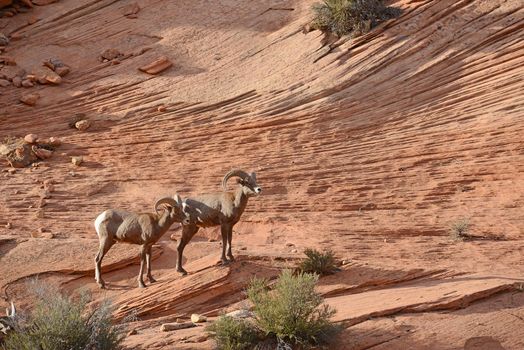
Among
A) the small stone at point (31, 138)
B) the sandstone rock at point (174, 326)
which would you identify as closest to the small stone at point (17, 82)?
the small stone at point (31, 138)

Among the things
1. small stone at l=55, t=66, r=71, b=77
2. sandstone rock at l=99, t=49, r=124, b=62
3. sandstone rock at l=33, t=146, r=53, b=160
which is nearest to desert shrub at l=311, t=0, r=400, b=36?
sandstone rock at l=99, t=49, r=124, b=62

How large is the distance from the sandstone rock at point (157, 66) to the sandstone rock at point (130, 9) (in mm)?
2784

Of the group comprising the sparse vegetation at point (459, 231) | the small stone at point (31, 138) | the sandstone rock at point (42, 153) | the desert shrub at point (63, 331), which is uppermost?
the small stone at point (31, 138)

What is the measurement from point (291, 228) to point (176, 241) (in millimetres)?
2512

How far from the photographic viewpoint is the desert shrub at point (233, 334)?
8984mm

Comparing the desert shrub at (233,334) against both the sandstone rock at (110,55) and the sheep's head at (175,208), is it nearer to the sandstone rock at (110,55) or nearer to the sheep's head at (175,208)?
the sheep's head at (175,208)

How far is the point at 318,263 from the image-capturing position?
38.3ft

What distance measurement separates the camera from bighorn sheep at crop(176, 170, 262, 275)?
39.8 feet

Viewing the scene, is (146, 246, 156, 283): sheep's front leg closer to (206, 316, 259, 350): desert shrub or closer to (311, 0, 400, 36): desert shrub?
(206, 316, 259, 350): desert shrub

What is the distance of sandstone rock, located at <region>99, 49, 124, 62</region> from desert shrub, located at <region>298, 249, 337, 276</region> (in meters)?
10.6

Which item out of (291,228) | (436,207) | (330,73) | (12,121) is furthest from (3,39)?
(436,207)

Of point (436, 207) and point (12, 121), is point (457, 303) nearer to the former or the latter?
point (436, 207)

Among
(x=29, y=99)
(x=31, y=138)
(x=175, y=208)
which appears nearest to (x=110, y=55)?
(x=29, y=99)

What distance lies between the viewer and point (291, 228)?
15.3 meters
